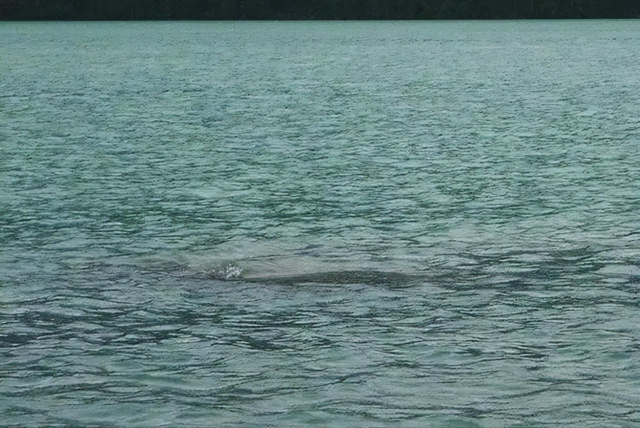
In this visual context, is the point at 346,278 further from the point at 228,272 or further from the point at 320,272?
the point at 228,272

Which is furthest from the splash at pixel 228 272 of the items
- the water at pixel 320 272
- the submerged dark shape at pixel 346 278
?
the submerged dark shape at pixel 346 278

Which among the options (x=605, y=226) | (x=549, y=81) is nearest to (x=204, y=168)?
(x=605, y=226)

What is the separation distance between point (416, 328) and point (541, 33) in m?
166

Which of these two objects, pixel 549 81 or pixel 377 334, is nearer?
pixel 377 334

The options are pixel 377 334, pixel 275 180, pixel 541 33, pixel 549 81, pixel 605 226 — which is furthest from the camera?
pixel 541 33

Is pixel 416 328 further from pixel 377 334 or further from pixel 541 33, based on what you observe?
pixel 541 33

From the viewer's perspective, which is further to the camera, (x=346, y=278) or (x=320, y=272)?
(x=320, y=272)

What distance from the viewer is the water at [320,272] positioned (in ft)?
47.5

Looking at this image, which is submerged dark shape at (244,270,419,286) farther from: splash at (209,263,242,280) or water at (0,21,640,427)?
splash at (209,263,242,280)

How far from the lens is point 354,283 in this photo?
19703 millimetres

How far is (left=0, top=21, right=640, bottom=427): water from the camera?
47.5 feet

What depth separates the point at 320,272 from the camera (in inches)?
807

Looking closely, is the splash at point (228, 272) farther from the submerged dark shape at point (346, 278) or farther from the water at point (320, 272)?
the submerged dark shape at point (346, 278)

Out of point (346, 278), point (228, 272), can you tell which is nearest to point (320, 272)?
point (346, 278)
